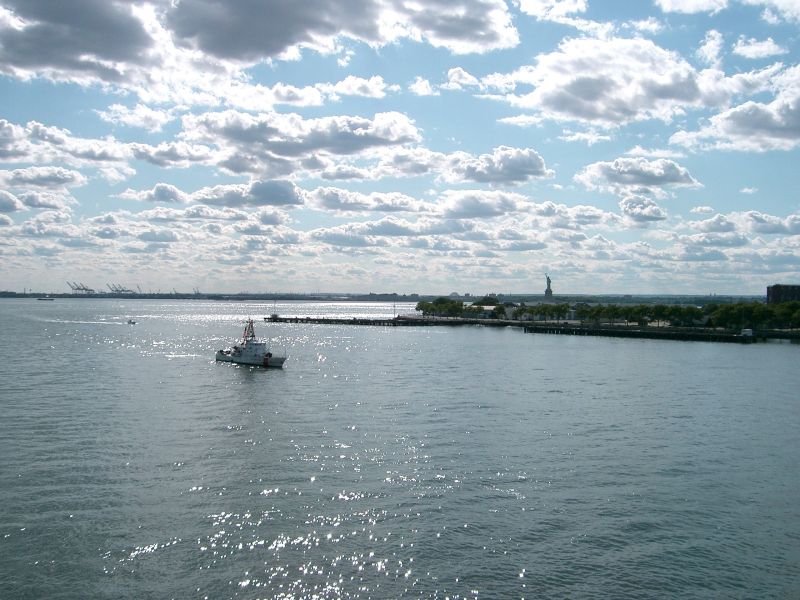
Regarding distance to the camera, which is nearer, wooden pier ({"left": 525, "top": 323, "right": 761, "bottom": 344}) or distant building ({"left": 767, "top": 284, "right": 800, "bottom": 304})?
wooden pier ({"left": 525, "top": 323, "right": 761, "bottom": 344})

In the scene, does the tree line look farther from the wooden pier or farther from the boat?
the boat

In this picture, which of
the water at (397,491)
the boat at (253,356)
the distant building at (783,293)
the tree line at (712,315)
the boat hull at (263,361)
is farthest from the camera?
the distant building at (783,293)

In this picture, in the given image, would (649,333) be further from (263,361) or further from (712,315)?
(263,361)

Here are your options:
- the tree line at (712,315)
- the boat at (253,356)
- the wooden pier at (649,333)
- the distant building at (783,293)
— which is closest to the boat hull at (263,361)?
the boat at (253,356)

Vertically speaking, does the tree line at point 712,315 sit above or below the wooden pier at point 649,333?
above

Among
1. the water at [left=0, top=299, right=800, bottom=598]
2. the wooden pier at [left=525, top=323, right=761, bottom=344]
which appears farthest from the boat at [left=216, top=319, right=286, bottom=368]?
the wooden pier at [left=525, top=323, right=761, bottom=344]

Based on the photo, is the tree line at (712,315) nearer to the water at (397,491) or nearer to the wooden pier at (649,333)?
the wooden pier at (649,333)

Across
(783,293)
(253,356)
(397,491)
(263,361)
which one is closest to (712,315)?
(783,293)

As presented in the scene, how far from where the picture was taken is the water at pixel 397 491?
21.8 meters

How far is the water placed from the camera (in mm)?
21781

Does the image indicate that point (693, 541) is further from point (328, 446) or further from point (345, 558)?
point (328, 446)

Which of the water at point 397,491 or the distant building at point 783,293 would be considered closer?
the water at point 397,491

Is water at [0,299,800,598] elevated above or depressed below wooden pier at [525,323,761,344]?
below

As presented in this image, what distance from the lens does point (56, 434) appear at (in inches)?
1542
